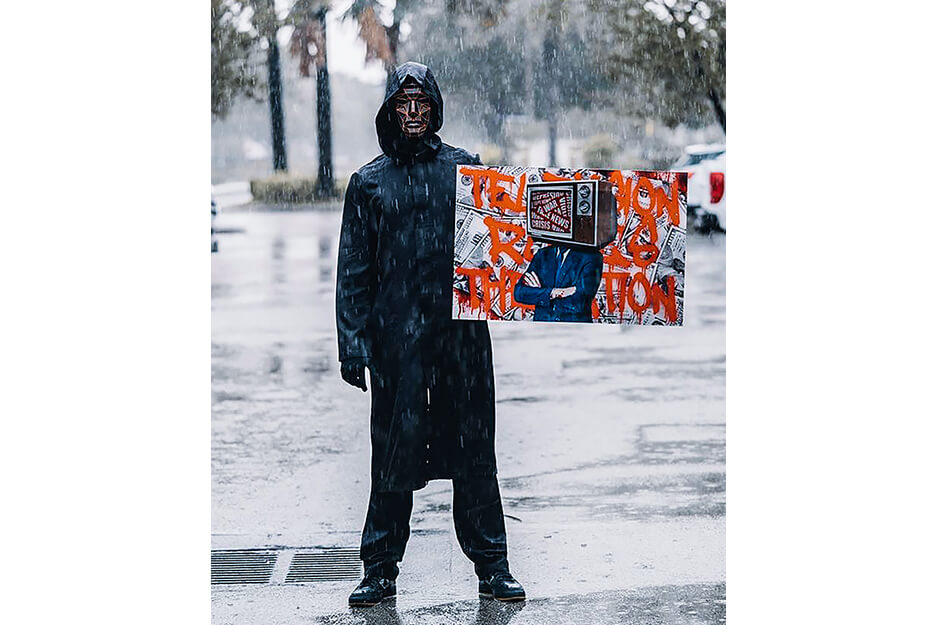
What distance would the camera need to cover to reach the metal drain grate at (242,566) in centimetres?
612

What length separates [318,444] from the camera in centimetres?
805

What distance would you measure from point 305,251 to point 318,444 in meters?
4.88

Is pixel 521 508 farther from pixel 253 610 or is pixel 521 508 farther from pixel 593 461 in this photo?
pixel 253 610

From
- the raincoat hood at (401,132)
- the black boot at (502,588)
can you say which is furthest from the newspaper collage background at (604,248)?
the black boot at (502,588)

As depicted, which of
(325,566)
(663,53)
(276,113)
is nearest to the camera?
(325,566)

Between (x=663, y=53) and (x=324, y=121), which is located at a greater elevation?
(x=663, y=53)

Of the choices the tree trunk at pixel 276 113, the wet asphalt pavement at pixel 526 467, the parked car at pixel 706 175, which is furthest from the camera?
the parked car at pixel 706 175

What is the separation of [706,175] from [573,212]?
26.8 ft

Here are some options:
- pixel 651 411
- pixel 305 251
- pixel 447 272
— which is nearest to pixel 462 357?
pixel 447 272

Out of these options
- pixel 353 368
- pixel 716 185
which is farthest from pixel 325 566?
pixel 716 185

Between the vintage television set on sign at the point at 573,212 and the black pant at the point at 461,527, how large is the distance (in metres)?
1.05

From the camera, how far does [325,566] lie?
6223 millimetres

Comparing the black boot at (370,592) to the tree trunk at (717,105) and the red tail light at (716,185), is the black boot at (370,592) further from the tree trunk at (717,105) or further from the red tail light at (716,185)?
the red tail light at (716,185)

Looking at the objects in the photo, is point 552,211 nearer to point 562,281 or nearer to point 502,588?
point 562,281
